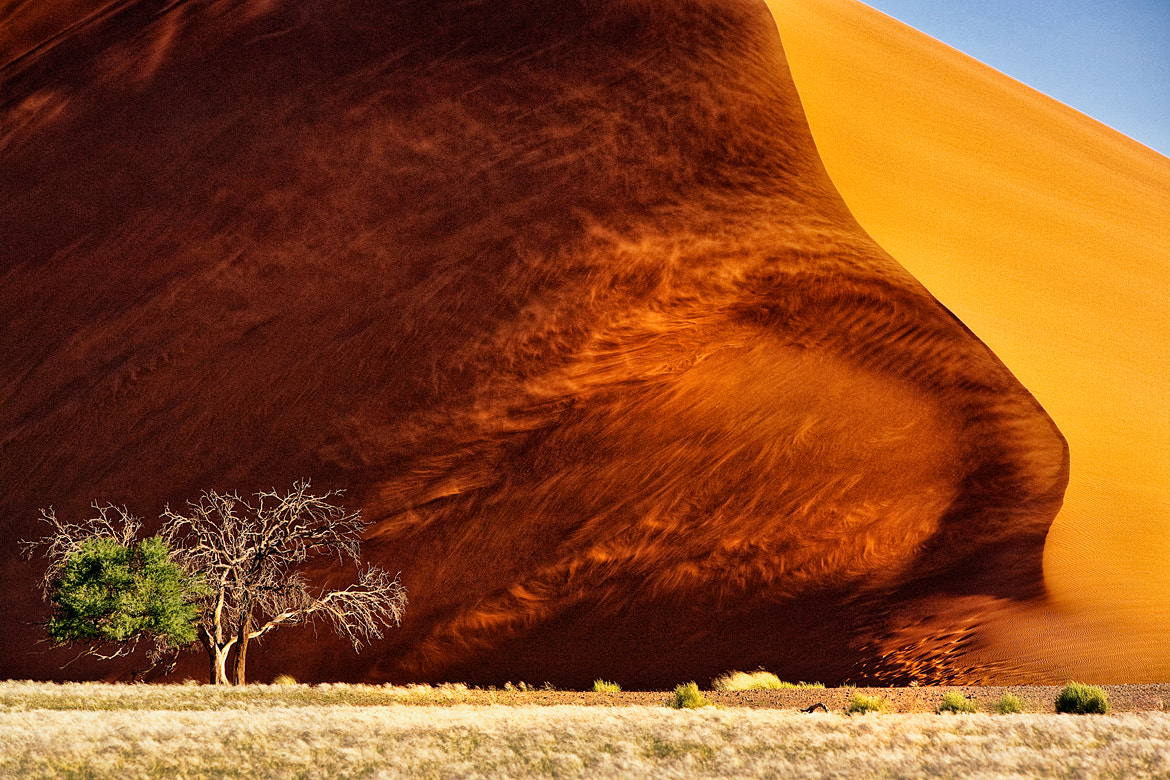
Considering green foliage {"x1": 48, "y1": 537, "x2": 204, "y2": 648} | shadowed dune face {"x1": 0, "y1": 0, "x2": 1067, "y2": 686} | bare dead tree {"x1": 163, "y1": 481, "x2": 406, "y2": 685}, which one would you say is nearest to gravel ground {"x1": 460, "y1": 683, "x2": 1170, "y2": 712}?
shadowed dune face {"x1": 0, "y1": 0, "x2": 1067, "y2": 686}

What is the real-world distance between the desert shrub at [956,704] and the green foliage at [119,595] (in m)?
11.1

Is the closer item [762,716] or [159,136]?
[762,716]

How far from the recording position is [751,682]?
15.3 meters

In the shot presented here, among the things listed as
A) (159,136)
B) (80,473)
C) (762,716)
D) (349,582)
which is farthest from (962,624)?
(159,136)

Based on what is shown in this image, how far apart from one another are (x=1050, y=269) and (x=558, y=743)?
13.8 m

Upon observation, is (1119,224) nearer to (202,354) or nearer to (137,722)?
(202,354)

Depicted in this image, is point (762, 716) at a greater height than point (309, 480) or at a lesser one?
lesser

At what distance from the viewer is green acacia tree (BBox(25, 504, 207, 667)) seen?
14.0 metres

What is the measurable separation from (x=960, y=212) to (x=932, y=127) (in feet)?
7.74

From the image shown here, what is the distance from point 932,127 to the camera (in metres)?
19.0

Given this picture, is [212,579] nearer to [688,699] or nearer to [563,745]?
[688,699]

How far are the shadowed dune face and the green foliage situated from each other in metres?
1.31

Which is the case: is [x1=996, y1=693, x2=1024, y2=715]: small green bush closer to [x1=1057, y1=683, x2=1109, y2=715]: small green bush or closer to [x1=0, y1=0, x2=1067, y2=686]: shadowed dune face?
[x1=1057, y1=683, x2=1109, y2=715]: small green bush

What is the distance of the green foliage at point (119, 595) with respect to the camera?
14.0m
